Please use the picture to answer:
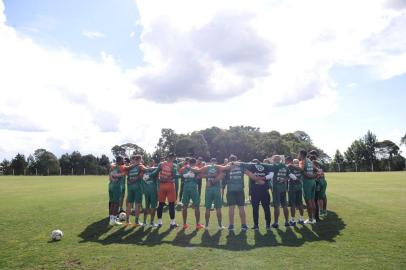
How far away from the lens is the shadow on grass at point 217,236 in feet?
35.3

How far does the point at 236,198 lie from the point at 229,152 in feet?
285

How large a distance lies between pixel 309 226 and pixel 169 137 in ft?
324

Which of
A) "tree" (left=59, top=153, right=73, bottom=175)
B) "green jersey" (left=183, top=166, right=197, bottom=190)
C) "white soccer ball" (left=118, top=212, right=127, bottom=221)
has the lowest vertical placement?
"white soccer ball" (left=118, top=212, right=127, bottom=221)

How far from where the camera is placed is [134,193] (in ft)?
45.8

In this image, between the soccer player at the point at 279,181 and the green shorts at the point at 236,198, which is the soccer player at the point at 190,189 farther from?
the soccer player at the point at 279,181

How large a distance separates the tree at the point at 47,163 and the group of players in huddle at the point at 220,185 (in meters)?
103

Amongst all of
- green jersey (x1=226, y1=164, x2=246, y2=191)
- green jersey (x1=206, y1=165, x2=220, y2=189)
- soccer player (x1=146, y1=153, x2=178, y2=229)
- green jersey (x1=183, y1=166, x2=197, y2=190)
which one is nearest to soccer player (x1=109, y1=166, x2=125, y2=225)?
soccer player (x1=146, y1=153, x2=178, y2=229)

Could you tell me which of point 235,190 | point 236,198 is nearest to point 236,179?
Result: point 235,190

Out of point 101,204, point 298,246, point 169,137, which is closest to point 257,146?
point 169,137

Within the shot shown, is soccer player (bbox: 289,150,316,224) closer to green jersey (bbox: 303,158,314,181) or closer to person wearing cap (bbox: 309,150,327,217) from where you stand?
green jersey (bbox: 303,158,314,181)

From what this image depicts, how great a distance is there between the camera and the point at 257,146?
9944 centimetres

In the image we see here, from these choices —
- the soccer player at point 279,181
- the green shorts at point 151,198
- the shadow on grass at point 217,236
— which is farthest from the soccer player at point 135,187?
the soccer player at point 279,181

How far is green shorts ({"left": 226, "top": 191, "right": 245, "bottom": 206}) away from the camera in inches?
502

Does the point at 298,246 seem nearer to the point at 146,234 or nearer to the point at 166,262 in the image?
the point at 166,262
